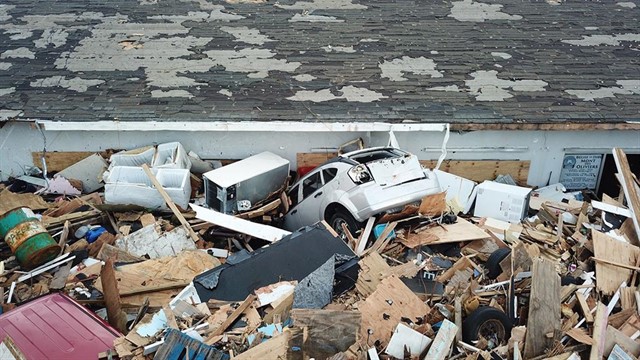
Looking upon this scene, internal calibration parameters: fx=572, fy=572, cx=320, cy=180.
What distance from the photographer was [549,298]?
27.0 ft

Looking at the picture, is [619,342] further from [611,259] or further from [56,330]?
[56,330]

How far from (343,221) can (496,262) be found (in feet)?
10.2

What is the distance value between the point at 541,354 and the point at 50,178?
10.6m

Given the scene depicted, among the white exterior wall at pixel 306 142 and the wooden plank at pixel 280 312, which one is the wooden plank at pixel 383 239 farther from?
the white exterior wall at pixel 306 142

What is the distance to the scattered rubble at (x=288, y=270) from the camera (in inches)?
289

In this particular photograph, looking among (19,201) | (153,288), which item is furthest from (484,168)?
(19,201)

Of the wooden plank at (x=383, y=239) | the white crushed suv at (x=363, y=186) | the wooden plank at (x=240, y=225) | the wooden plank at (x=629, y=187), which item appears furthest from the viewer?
the wooden plank at (x=629, y=187)

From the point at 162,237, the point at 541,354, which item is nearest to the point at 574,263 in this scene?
the point at 541,354

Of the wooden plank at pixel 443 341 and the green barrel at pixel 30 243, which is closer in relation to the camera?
the wooden plank at pixel 443 341

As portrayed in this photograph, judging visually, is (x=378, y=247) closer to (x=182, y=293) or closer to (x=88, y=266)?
(x=182, y=293)

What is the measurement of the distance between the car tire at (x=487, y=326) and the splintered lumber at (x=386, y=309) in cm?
68

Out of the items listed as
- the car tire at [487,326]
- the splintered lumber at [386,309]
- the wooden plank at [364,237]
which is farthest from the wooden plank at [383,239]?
the car tire at [487,326]

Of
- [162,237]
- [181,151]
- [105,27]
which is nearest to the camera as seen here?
[162,237]

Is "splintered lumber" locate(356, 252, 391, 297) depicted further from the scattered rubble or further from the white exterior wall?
the white exterior wall
